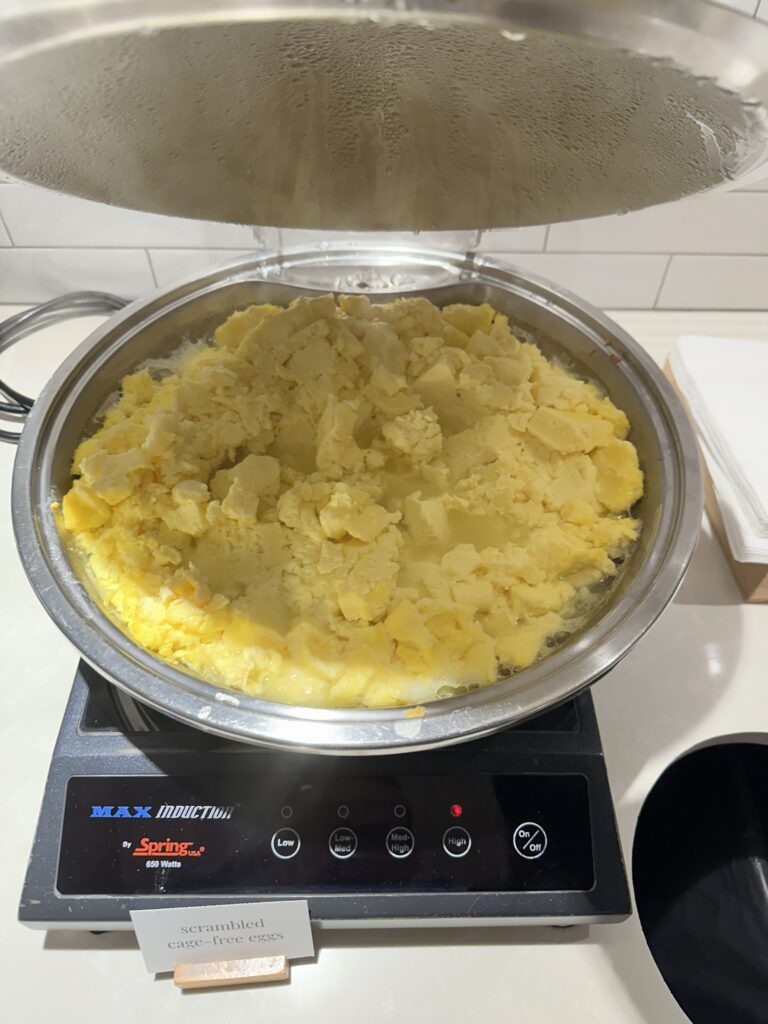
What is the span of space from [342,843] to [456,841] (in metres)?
0.11

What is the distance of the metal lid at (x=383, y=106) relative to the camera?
1.18 feet

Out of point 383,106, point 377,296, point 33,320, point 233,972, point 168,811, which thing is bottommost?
point 233,972

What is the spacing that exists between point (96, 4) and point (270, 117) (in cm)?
25

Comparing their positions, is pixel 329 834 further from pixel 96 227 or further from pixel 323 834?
pixel 96 227

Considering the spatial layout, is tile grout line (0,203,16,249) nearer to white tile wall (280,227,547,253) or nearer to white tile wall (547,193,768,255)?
white tile wall (280,227,547,253)

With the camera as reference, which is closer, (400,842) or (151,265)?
(400,842)

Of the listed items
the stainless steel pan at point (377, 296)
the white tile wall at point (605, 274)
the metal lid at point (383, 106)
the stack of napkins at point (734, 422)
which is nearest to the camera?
the metal lid at point (383, 106)

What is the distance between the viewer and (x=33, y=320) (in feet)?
4.05

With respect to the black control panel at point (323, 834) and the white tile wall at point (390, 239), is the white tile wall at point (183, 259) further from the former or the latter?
the black control panel at point (323, 834)

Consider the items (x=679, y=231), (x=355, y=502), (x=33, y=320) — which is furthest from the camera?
(x=679, y=231)

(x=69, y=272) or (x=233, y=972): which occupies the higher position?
(x=69, y=272)

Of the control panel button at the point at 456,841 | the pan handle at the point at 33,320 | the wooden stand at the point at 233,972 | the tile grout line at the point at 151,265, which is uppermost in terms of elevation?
the tile grout line at the point at 151,265

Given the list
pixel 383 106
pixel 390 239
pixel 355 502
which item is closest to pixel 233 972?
pixel 355 502

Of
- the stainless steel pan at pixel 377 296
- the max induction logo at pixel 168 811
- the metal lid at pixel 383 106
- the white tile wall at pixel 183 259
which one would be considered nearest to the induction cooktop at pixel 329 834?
the max induction logo at pixel 168 811
